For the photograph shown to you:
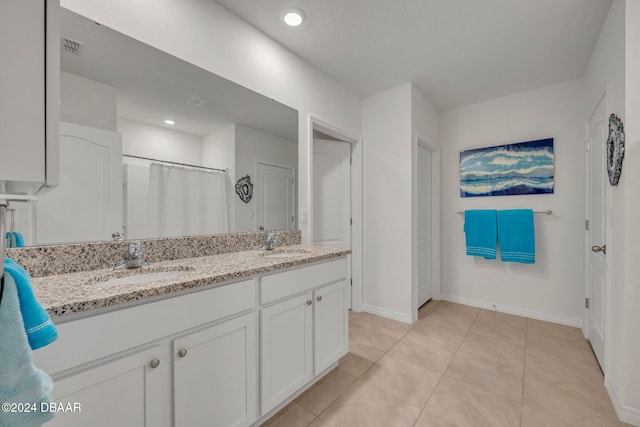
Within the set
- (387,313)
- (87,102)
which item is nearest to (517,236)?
(387,313)

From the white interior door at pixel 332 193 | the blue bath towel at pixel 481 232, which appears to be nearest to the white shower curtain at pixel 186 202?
the white interior door at pixel 332 193

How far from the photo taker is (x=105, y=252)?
1.30 meters

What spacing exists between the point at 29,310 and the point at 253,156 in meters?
1.61

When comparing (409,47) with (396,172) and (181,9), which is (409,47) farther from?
(181,9)

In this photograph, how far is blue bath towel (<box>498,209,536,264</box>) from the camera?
2750mm

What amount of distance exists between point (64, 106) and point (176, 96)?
0.53 m

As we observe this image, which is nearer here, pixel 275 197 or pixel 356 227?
pixel 275 197

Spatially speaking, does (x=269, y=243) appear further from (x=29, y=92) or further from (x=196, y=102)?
(x=29, y=92)

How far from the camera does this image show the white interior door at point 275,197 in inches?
82.0

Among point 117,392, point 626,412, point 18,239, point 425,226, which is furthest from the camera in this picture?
point 425,226

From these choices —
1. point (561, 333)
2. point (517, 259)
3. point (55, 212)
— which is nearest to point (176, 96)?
point (55, 212)

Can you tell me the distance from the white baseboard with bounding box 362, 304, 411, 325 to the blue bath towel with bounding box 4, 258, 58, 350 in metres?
2.74

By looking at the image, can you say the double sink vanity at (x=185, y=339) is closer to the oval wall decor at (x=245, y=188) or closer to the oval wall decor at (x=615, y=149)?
the oval wall decor at (x=245, y=188)

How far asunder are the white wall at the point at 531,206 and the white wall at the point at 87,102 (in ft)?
11.0
